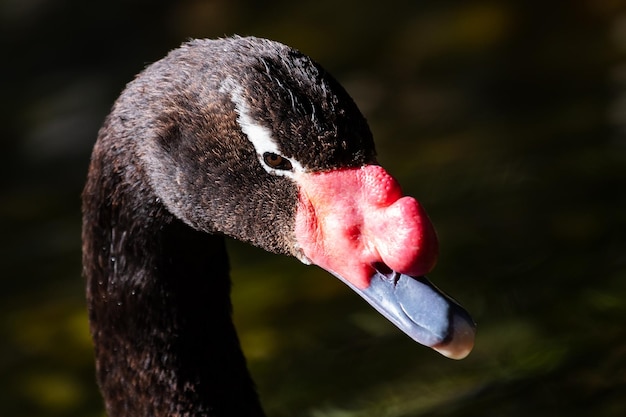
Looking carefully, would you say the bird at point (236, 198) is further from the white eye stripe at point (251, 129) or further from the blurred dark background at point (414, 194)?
the blurred dark background at point (414, 194)

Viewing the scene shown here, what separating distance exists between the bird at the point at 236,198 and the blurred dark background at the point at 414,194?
1438 mm

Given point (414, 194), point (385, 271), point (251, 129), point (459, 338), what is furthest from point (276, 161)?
point (414, 194)

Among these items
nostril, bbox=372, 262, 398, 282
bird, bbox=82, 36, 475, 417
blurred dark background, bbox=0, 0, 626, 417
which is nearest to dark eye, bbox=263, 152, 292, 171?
bird, bbox=82, 36, 475, 417

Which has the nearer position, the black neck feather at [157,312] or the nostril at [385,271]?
the nostril at [385,271]

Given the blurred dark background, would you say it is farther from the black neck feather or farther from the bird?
the bird

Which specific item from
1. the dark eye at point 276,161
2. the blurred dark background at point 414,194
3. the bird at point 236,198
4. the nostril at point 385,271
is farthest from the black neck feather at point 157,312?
the blurred dark background at point 414,194

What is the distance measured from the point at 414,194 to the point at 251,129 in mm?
2761

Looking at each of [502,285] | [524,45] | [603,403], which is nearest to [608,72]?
[524,45]

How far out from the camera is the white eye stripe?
9.63ft

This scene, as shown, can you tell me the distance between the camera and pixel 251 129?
116 inches

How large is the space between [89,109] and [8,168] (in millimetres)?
510

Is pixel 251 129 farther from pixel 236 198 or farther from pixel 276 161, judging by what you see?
pixel 236 198

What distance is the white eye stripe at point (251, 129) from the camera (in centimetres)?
294

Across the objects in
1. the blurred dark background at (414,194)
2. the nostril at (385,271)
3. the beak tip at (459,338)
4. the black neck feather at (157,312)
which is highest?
the blurred dark background at (414,194)
